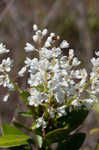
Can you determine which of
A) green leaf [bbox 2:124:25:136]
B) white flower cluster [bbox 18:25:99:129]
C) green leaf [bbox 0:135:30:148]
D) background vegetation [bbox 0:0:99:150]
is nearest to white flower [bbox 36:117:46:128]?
white flower cluster [bbox 18:25:99:129]

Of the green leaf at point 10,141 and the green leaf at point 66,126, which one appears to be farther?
the green leaf at point 66,126

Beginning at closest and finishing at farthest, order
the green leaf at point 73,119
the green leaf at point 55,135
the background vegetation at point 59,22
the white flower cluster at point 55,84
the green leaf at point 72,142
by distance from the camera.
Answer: the white flower cluster at point 55,84 < the green leaf at point 55,135 < the green leaf at point 73,119 < the green leaf at point 72,142 < the background vegetation at point 59,22

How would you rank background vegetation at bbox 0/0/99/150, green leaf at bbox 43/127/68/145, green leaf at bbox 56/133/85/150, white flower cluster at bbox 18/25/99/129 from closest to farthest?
1. white flower cluster at bbox 18/25/99/129
2. green leaf at bbox 43/127/68/145
3. green leaf at bbox 56/133/85/150
4. background vegetation at bbox 0/0/99/150

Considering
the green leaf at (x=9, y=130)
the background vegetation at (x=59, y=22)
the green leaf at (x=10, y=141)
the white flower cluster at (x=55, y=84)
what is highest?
the background vegetation at (x=59, y=22)

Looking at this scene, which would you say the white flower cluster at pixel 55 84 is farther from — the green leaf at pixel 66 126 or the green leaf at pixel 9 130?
the green leaf at pixel 9 130

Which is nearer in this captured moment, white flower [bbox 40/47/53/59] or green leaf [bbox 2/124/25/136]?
white flower [bbox 40/47/53/59]

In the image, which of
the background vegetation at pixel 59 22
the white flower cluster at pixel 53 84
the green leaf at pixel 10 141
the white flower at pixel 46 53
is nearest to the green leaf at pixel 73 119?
the white flower cluster at pixel 53 84

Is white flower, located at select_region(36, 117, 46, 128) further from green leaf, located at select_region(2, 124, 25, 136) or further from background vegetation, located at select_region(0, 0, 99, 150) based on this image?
background vegetation, located at select_region(0, 0, 99, 150)

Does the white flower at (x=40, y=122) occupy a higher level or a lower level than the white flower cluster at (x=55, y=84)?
lower

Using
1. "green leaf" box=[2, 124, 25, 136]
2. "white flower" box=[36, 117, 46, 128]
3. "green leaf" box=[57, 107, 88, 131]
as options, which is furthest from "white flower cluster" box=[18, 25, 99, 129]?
"green leaf" box=[2, 124, 25, 136]

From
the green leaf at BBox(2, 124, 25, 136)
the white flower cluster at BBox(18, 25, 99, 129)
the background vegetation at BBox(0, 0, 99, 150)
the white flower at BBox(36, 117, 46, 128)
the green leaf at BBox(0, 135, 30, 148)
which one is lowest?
the green leaf at BBox(0, 135, 30, 148)

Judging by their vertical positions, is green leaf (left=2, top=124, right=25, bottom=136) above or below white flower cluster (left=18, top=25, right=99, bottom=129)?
below

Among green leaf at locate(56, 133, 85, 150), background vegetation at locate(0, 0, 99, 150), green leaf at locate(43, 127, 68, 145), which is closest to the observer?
green leaf at locate(43, 127, 68, 145)
